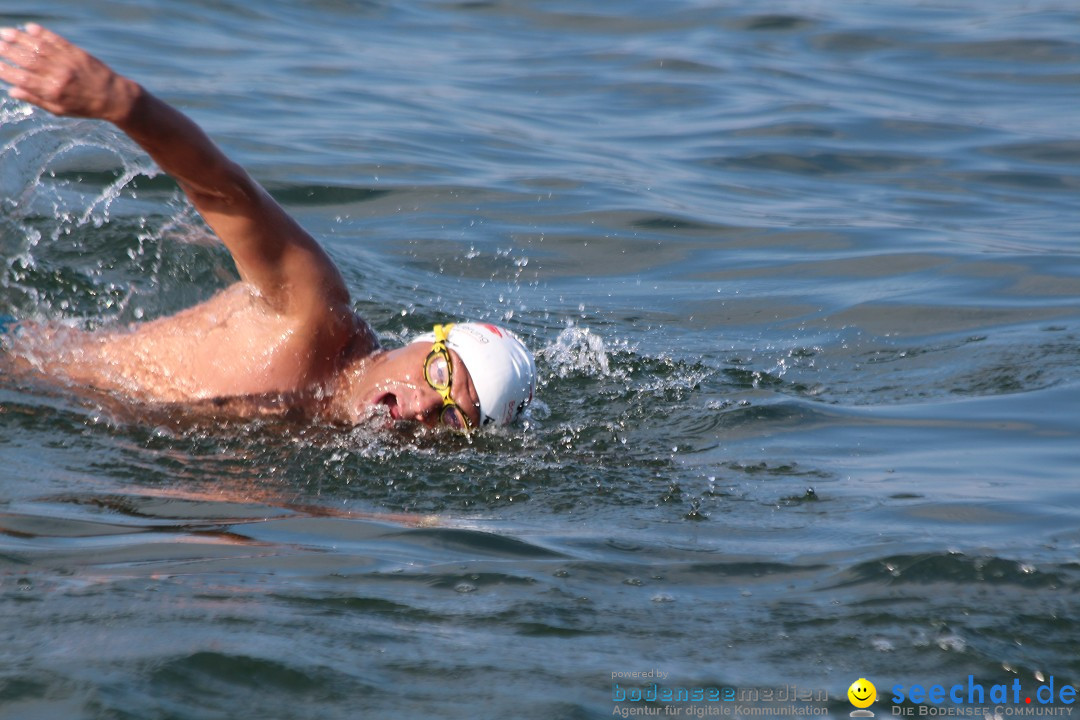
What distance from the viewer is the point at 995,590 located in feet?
14.8

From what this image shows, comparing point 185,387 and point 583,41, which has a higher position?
point 583,41

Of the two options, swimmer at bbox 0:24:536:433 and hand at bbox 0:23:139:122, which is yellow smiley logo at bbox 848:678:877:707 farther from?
hand at bbox 0:23:139:122

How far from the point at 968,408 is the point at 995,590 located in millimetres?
2634

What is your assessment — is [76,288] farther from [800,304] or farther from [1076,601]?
[1076,601]

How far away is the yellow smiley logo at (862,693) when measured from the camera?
3.76 m

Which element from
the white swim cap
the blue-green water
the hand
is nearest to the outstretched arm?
the hand

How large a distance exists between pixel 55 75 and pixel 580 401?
3247mm

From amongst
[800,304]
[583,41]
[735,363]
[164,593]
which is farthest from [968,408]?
[583,41]

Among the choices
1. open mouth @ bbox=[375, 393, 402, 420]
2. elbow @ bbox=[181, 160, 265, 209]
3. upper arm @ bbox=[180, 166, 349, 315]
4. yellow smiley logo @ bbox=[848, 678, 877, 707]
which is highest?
elbow @ bbox=[181, 160, 265, 209]

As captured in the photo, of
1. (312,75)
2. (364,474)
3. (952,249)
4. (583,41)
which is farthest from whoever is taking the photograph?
(583,41)

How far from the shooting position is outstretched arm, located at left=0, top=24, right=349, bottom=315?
469 cm

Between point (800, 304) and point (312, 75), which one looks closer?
point (800, 304)

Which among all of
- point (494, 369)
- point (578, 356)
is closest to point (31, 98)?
point (494, 369)

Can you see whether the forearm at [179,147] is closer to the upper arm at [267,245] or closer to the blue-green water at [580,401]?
the upper arm at [267,245]
